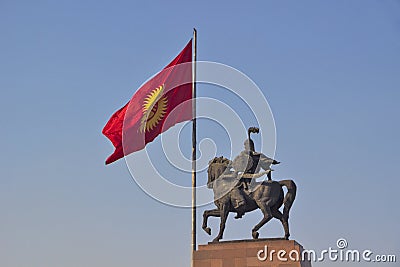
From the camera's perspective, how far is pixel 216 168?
81.5ft

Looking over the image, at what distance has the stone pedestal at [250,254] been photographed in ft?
76.3

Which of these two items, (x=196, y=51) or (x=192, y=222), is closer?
(x=192, y=222)

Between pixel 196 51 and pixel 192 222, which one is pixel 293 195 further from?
pixel 196 51

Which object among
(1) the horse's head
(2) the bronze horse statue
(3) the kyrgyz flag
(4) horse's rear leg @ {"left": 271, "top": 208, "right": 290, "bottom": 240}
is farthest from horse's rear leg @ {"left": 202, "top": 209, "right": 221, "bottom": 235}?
(3) the kyrgyz flag

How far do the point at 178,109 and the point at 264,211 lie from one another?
3.44 m

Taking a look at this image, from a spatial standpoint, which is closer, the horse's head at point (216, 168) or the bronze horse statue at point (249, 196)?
the bronze horse statue at point (249, 196)

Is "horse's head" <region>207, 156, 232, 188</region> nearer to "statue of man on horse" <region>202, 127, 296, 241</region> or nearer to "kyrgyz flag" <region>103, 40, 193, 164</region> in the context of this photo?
"statue of man on horse" <region>202, 127, 296, 241</region>

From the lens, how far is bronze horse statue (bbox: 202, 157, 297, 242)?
24016 mm

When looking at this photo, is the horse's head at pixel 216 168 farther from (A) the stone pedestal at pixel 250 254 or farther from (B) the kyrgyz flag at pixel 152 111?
(A) the stone pedestal at pixel 250 254

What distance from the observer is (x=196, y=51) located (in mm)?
25047

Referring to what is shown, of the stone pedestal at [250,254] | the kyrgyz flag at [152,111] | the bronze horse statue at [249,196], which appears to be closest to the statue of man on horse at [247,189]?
the bronze horse statue at [249,196]

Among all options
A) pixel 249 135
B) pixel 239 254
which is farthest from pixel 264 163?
pixel 239 254

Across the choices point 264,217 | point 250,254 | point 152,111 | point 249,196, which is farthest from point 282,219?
point 152,111

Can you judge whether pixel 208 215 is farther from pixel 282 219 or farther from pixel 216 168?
pixel 282 219
